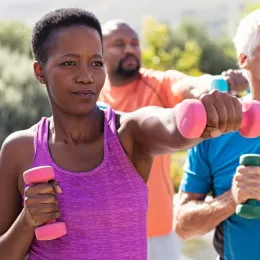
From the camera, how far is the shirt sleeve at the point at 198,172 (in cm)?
276

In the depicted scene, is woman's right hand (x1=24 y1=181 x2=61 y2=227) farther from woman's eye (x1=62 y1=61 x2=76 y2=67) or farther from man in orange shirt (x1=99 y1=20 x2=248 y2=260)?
man in orange shirt (x1=99 y1=20 x2=248 y2=260)

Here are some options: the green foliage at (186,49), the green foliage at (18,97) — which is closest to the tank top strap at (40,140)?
the green foliage at (18,97)

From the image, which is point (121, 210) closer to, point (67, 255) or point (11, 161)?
point (67, 255)

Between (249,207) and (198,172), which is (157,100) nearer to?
(198,172)

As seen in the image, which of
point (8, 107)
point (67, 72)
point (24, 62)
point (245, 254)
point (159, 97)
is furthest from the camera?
point (24, 62)

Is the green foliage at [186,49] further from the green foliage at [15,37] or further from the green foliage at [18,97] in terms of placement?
the green foliage at [18,97]

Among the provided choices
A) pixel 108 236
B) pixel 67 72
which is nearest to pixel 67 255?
pixel 108 236

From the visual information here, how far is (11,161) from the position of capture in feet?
6.66

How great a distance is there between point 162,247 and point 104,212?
6.91 ft

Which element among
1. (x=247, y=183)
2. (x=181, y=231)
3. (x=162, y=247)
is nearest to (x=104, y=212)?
(x=247, y=183)

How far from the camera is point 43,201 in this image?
1.80m

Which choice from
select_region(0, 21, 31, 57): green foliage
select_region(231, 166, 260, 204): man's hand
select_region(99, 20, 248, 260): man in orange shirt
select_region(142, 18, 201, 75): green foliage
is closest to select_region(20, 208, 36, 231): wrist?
select_region(231, 166, 260, 204): man's hand

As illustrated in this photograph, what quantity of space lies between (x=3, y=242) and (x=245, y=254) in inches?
40.5

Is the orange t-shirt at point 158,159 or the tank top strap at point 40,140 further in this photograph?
the orange t-shirt at point 158,159
